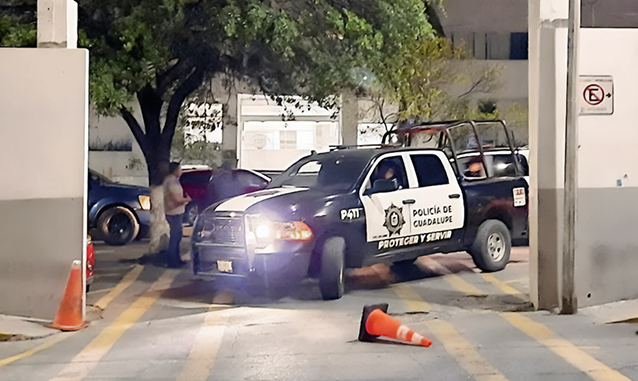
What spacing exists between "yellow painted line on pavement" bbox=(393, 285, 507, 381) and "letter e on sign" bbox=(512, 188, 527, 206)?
3340mm

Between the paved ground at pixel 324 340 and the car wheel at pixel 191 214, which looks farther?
the car wheel at pixel 191 214

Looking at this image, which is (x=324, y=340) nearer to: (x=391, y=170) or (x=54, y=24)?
(x=391, y=170)

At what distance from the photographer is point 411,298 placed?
9.25 metres

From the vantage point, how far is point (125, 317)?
8500 mm

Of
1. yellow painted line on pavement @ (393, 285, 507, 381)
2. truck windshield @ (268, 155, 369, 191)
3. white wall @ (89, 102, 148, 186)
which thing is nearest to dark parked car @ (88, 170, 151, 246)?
truck windshield @ (268, 155, 369, 191)

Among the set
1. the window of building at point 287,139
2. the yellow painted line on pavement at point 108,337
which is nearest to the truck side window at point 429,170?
the yellow painted line on pavement at point 108,337

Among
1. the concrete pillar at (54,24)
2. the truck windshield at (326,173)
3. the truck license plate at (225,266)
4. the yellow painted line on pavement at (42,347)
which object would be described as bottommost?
the yellow painted line on pavement at (42,347)

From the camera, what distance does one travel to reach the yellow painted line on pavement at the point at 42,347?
21.6 feet

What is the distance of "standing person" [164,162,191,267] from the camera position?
39.8 feet

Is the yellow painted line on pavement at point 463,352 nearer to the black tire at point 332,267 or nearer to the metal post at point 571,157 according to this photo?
the black tire at point 332,267

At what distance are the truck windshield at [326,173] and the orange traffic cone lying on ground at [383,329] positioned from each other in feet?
9.69

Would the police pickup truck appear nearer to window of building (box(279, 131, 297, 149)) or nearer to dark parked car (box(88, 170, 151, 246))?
dark parked car (box(88, 170, 151, 246))

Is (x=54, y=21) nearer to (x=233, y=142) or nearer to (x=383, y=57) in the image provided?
(x=383, y=57)

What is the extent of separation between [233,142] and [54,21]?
63.0 feet
